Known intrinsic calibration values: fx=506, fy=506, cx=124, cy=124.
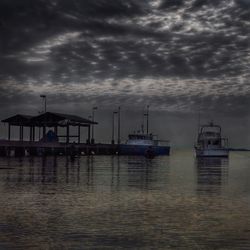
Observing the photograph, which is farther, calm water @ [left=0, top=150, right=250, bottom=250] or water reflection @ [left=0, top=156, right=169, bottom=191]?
water reflection @ [left=0, top=156, right=169, bottom=191]

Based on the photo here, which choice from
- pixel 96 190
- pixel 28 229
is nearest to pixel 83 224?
pixel 28 229

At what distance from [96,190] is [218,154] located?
99.7 m

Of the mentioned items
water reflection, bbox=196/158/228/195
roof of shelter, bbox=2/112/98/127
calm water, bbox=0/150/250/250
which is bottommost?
water reflection, bbox=196/158/228/195

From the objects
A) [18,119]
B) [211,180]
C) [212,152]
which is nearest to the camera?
[211,180]

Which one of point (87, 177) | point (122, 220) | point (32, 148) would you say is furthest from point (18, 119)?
point (122, 220)

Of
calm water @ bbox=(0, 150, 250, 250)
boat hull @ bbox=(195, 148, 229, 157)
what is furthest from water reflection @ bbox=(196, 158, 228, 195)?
boat hull @ bbox=(195, 148, 229, 157)

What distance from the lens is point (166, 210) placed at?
21000mm

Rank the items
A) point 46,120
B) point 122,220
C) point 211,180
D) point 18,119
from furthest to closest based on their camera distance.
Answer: point 18,119, point 46,120, point 211,180, point 122,220

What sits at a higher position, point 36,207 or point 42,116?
point 42,116

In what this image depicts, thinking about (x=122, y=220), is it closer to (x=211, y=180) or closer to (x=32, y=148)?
(x=211, y=180)

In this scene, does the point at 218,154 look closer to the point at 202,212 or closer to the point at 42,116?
the point at 42,116

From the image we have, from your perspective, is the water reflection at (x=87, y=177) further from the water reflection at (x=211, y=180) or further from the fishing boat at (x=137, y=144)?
the fishing boat at (x=137, y=144)

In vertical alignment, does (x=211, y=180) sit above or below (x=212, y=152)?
below

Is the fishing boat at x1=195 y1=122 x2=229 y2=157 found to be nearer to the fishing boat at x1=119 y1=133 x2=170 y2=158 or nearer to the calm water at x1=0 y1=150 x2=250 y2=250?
the fishing boat at x1=119 y1=133 x2=170 y2=158
